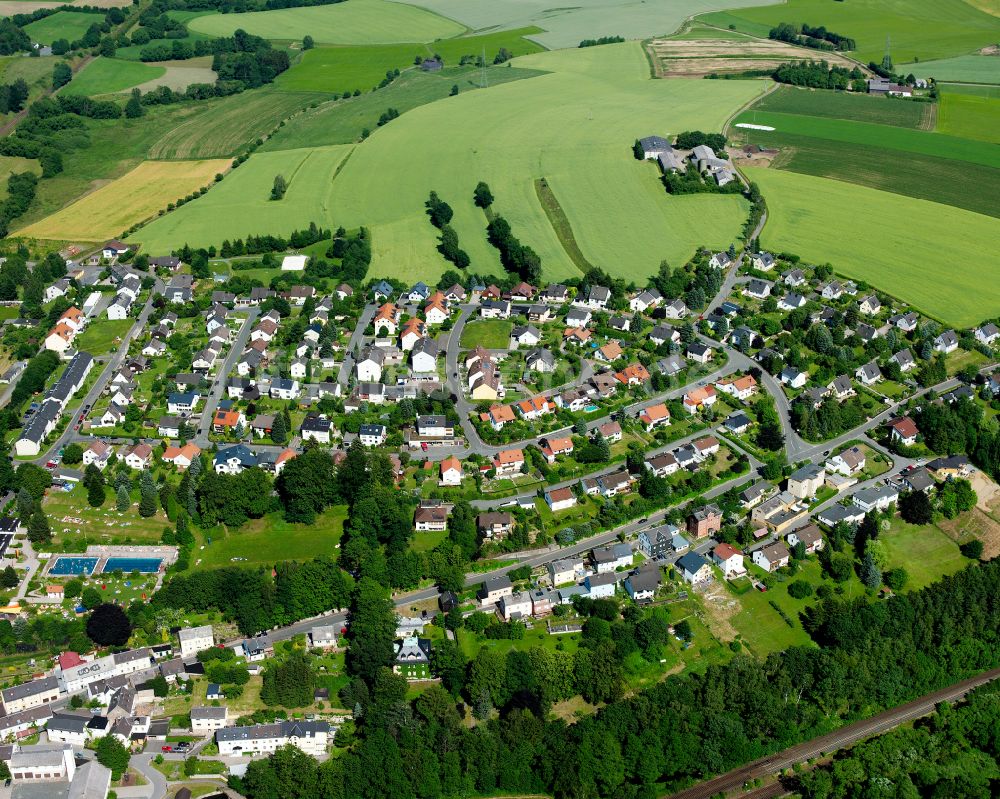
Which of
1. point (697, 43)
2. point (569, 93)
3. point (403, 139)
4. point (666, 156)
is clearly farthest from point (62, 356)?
point (697, 43)

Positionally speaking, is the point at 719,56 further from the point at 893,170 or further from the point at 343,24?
the point at 343,24

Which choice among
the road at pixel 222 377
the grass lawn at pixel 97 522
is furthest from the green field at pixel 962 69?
the grass lawn at pixel 97 522

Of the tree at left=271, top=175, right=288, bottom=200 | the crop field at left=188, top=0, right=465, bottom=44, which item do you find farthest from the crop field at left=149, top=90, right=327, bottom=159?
the crop field at left=188, top=0, right=465, bottom=44

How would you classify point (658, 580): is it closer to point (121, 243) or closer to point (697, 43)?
point (121, 243)

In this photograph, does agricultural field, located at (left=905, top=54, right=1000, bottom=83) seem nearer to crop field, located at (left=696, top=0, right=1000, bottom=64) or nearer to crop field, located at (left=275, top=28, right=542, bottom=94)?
crop field, located at (left=696, top=0, right=1000, bottom=64)

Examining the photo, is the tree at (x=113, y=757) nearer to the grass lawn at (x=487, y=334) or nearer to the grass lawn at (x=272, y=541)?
the grass lawn at (x=272, y=541)

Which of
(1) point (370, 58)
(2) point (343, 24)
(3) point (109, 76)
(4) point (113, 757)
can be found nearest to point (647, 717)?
(4) point (113, 757)
